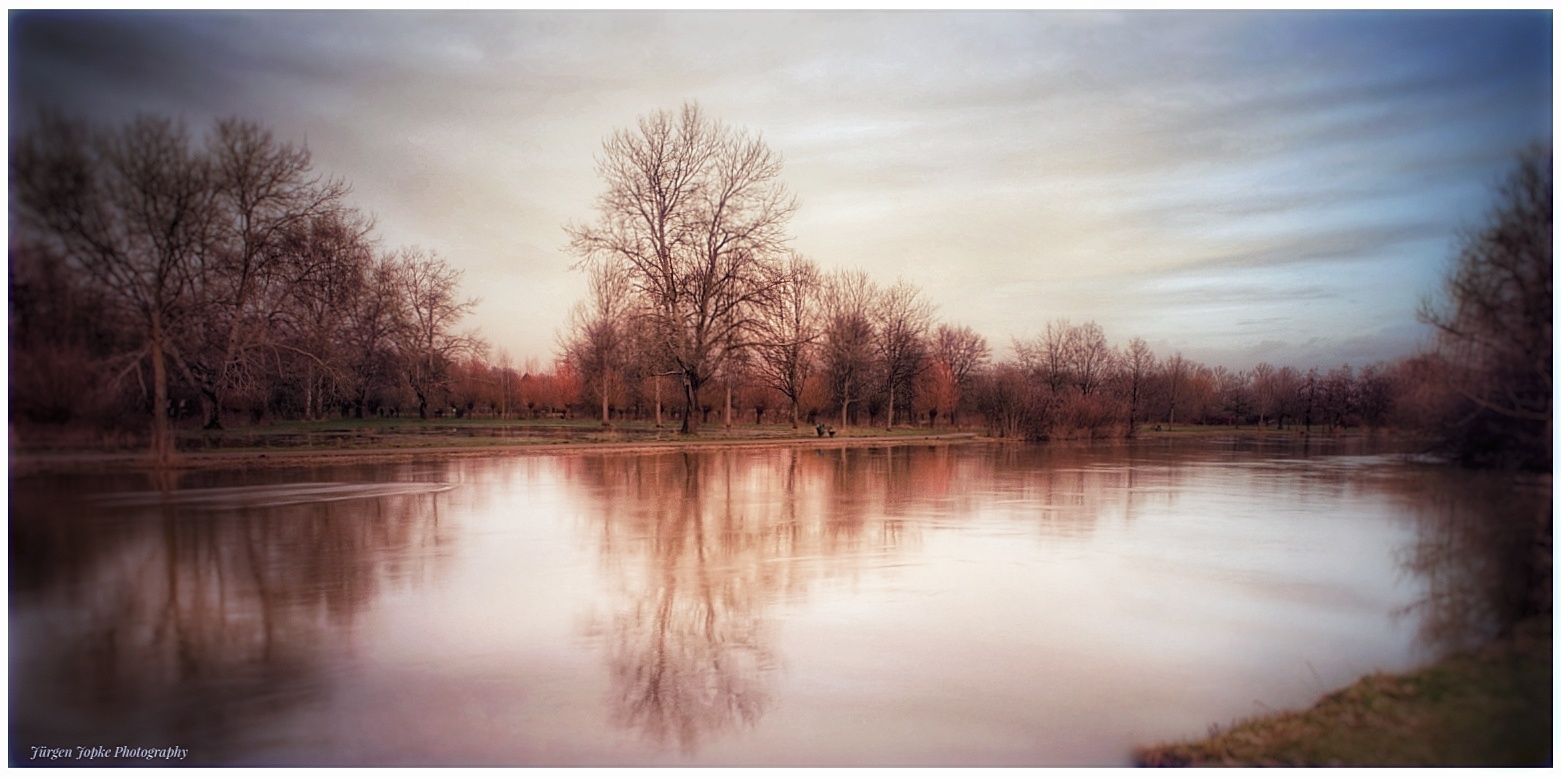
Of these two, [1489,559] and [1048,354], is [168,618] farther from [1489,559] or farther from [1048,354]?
[1048,354]

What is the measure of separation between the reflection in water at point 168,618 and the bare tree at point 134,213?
1.62 meters

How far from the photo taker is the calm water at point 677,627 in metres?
5.89

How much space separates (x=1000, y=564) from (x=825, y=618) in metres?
3.27

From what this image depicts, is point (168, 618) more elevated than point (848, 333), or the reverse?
point (848, 333)

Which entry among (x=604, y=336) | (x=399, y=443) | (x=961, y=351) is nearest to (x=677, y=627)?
(x=399, y=443)

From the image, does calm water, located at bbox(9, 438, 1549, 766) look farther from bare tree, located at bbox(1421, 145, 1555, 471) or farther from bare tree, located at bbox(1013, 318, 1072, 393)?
bare tree, located at bbox(1013, 318, 1072, 393)

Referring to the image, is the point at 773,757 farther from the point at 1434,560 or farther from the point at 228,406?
the point at 228,406

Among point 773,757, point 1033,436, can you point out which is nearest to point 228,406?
point 773,757

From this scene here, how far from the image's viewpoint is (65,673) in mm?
6660

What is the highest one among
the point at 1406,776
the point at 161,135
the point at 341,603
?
the point at 161,135

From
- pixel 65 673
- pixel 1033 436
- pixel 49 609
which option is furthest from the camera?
pixel 1033 436

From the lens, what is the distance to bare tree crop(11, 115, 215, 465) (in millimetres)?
7676

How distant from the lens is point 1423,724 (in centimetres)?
588

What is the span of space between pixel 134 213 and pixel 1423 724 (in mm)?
12361
